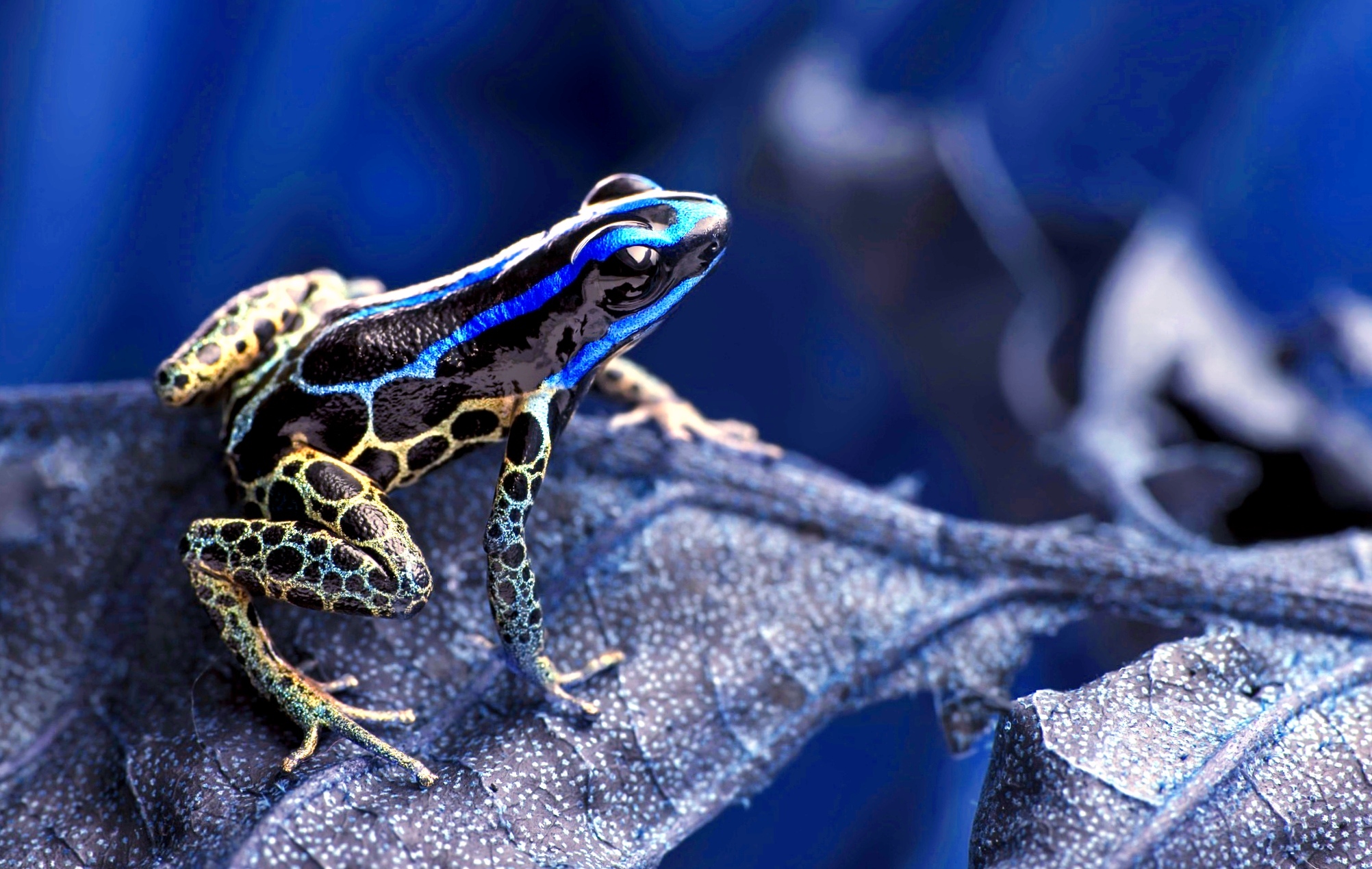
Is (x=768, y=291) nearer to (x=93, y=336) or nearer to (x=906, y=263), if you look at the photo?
(x=906, y=263)

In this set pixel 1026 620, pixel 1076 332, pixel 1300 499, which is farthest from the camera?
pixel 1076 332

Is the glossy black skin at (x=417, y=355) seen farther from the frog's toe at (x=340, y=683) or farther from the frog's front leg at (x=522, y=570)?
the frog's toe at (x=340, y=683)

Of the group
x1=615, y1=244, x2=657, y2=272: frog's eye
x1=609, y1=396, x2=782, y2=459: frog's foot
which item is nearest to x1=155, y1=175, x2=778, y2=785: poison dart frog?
x1=615, y1=244, x2=657, y2=272: frog's eye

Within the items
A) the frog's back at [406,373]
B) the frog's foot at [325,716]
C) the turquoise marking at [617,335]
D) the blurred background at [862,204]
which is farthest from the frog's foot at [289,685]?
the blurred background at [862,204]

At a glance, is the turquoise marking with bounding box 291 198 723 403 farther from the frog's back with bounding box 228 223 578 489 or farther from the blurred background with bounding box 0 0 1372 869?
the blurred background with bounding box 0 0 1372 869

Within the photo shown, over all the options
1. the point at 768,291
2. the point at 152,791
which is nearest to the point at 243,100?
the point at 768,291

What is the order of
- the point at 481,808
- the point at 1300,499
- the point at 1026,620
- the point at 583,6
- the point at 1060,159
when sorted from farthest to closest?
the point at 1060,159
the point at 583,6
the point at 1300,499
the point at 1026,620
the point at 481,808
